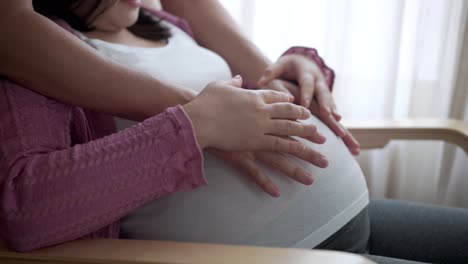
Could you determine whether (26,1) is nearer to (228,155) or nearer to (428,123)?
(228,155)

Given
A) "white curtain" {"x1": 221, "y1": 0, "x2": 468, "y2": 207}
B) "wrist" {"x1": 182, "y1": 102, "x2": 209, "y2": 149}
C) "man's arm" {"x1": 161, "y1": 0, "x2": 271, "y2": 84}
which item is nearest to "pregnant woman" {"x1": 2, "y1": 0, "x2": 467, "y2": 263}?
"wrist" {"x1": 182, "y1": 102, "x2": 209, "y2": 149}

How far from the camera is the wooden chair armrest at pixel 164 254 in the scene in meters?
0.60

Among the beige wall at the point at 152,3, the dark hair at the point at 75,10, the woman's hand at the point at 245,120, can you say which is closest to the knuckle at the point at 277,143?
the woman's hand at the point at 245,120

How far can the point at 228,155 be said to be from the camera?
0.79 m

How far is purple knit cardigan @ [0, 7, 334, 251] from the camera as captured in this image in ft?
2.14

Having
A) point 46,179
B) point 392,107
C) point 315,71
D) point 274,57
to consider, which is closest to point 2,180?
point 46,179

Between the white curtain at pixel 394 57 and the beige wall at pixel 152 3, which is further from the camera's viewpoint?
the white curtain at pixel 394 57

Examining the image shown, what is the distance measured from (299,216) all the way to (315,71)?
392mm

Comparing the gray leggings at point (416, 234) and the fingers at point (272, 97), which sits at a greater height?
the fingers at point (272, 97)

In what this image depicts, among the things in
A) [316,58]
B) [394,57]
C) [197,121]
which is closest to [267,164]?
[197,121]

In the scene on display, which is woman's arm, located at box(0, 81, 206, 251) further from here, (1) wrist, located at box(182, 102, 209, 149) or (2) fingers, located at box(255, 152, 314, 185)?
(2) fingers, located at box(255, 152, 314, 185)

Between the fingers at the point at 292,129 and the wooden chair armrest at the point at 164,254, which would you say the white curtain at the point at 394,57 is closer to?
the fingers at the point at 292,129

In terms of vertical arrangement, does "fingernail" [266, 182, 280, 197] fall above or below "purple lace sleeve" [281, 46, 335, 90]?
below

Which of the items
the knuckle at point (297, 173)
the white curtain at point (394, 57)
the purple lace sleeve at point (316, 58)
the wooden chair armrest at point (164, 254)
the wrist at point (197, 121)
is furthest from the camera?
the white curtain at point (394, 57)
